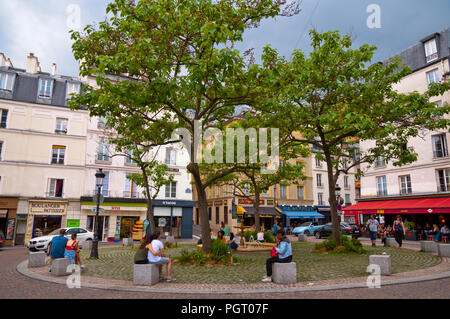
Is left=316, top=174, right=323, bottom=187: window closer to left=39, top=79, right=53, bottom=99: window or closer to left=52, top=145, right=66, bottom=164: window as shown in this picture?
left=52, top=145, right=66, bottom=164: window

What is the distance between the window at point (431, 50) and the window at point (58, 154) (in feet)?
115

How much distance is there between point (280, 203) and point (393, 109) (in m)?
30.4

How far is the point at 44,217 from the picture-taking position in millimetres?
26672

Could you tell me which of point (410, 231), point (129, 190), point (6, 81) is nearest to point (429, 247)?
point (410, 231)

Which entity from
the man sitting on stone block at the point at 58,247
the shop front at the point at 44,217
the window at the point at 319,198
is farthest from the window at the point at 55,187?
the window at the point at 319,198

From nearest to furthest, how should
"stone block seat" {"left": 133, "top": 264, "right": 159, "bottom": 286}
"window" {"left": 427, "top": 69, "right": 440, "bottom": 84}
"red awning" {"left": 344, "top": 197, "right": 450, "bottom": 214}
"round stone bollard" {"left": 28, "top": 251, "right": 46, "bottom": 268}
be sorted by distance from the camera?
"stone block seat" {"left": 133, "top": 264, "right": 159, "bottom": 286} → "round stone bollard" {"left": 28, "top": 251, "right": 46, "bottom": 268} → "red awning" {"left": 344, "top": 197, "right": 450, "bottom": 214} → "window" {"left": 427, "top": 69, "right": 440, "bottom": 84}

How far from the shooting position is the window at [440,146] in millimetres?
26328

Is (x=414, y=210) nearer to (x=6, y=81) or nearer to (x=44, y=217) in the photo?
(x=44, y=217)

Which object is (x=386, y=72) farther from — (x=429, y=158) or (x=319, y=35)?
(x=429, y=158)

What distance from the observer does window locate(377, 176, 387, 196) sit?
3149 cm

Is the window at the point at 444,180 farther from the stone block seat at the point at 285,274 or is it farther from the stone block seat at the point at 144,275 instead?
the stone block seat at the point at 144,275

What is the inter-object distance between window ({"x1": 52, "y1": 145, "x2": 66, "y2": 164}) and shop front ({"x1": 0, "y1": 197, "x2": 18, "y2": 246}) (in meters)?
4.67

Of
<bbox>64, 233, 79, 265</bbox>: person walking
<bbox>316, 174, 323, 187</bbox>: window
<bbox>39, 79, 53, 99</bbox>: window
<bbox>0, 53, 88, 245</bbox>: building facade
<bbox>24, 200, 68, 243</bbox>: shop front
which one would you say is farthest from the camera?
<bbox>316, 174, 323, 187</bbox>: window

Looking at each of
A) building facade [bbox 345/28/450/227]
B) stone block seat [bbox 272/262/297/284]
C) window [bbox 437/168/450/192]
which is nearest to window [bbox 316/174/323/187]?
building facade [bbox 345/28/450/227]
